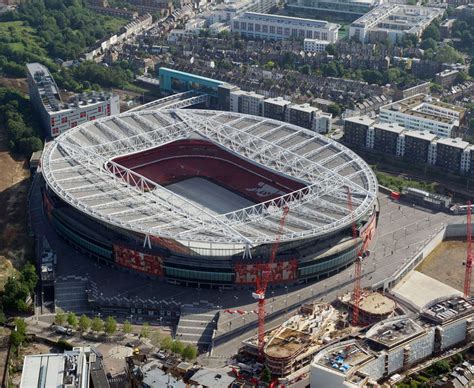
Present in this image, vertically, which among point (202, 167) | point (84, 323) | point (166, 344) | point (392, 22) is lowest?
point (166, 344)

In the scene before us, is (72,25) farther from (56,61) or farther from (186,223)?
(186,223)

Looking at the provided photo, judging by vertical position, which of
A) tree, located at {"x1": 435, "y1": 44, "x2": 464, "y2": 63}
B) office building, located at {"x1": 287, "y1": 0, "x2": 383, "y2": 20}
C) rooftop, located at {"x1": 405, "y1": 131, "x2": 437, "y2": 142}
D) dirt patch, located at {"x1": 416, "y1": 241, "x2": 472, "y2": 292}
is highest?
office building, located at {"x1": 287, "y1": 0, "x2": 383, "y2": 20}

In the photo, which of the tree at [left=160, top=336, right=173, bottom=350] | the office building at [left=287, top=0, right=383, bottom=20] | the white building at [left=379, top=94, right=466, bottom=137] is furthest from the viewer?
the office building at [left=287, top=0, right=383, bottom=20]

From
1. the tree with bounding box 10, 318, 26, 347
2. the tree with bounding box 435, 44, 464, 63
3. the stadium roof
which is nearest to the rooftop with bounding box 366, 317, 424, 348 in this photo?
the stadium roof

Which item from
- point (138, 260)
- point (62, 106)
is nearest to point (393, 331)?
point (138, 260)

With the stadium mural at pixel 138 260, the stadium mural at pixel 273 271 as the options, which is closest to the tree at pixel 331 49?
the stadium mural at pixel 273 271

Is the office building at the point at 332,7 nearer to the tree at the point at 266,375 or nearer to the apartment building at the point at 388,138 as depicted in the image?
the apartment building at the point at 388,138

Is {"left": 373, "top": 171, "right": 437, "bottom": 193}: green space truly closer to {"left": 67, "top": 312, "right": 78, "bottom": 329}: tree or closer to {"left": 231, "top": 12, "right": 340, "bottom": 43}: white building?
{"left": 67, "top": 312, "right": 78, "bottom": 329}: tree

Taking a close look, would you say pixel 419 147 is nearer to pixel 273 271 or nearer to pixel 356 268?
pixel 356 268
